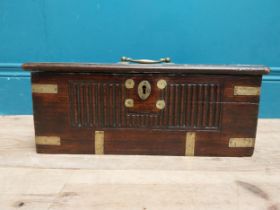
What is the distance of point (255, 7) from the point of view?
1758 millimetres

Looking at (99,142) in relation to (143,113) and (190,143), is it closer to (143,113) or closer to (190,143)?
(143,113)

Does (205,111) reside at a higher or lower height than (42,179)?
higher

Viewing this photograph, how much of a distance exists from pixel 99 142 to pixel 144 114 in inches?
9.0

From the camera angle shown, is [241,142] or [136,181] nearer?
[136,181]

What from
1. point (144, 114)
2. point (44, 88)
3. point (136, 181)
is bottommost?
point (136, 181)

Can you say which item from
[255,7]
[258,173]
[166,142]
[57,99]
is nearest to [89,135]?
[57,99]

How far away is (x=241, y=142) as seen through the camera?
1.24 metres

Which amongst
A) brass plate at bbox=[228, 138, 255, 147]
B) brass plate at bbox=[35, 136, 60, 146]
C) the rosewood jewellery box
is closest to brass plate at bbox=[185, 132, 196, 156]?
the rosewood jewellery box

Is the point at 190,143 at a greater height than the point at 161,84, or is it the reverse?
the point at 161,84

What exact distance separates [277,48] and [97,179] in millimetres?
1427

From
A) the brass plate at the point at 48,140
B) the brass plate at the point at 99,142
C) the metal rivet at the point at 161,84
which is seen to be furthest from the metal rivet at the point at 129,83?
the brass plate at the point at 48,140

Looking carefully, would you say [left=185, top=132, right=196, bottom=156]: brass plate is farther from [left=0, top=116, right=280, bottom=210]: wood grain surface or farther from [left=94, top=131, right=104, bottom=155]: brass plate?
[left=94, top=131, right=104, bottom=155]: brass plate

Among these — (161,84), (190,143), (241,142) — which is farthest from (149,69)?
(241,142)

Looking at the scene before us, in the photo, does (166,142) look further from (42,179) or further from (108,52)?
(108,52)
